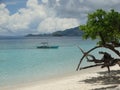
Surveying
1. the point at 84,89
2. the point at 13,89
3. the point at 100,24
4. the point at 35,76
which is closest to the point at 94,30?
the point at 100,24

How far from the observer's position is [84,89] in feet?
61.4

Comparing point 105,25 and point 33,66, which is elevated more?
point 105,25

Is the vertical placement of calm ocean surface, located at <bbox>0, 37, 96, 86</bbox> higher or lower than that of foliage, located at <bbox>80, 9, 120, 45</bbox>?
lower

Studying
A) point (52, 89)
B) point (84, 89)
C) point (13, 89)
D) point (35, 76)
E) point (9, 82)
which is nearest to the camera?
point (84, 89)

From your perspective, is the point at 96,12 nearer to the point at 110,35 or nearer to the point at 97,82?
the point at 110,35

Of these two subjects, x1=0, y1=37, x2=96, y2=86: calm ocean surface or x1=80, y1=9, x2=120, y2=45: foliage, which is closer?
x1=80, y1=9, x2=120, y2=45: foliage

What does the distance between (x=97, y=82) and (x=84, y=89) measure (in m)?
2.66

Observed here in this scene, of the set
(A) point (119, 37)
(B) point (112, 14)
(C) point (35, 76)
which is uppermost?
(B) point (112, 14)

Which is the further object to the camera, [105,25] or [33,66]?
[33,66]

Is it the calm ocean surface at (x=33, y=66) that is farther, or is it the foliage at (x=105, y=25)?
the calm ocean surface at (x=33, y=66)

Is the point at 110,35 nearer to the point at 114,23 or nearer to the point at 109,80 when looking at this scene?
the point at 114,23

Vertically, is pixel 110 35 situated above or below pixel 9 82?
above

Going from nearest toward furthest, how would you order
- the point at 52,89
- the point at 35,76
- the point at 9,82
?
the point at 52,89, the point at 9,82, the point at 35,76

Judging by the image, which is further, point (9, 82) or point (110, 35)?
point (9, 82)
